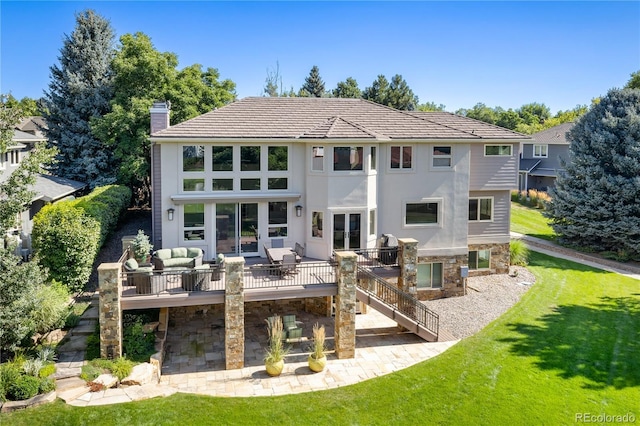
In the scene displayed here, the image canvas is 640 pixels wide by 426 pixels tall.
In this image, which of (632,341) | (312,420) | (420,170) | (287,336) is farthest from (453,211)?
(312,420)

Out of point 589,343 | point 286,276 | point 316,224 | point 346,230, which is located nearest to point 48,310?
point 286,276

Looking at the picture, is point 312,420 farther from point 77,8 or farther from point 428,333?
point 77,8

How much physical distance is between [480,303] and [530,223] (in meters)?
19.2

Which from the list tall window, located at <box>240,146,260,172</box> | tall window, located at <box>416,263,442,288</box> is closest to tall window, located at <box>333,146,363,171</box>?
tall window, located at <box>240,146,260,172</box>

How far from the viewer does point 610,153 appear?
90.5ft

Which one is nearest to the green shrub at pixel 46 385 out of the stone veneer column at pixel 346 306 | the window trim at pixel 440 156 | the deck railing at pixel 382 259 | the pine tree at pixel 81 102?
the stone veneer column at pixel 346 306

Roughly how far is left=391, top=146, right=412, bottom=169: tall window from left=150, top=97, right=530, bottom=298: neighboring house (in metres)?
0.04

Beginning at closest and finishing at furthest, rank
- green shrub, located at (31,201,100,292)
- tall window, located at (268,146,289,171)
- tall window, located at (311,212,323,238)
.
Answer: green shrub, located at (31,201,100,292)
tall window, located at (311,212,323,238)
tall window, located at (268,146,289,171)

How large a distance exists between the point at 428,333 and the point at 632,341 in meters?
7.12

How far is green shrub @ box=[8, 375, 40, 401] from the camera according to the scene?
37.2ft

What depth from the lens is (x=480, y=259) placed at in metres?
23.7

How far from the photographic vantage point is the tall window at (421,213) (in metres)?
20.8

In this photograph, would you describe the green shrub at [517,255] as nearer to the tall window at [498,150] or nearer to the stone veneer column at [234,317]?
the tall window at [498,150]

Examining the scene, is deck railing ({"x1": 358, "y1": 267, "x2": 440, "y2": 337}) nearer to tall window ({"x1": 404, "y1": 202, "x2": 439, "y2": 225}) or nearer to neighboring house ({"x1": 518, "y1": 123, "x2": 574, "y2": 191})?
tall window ({"x1": 404, "y1": 202, "x2": 439, "y2": 225})
